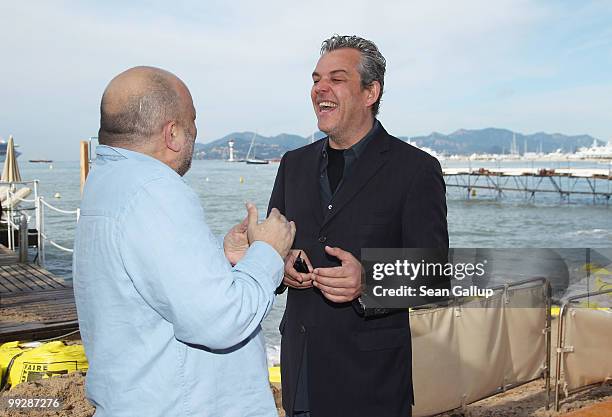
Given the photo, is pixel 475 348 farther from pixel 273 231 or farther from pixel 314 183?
pixel 273 231

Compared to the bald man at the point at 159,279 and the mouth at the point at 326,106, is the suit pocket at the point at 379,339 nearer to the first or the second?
the bald man at the point at 159,279

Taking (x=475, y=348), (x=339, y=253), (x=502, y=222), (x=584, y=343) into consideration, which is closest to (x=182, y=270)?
(x=339, y=253)

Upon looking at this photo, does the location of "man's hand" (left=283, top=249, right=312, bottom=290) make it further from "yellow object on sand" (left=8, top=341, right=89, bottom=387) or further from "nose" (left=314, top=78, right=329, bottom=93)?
"yellow object on sand" (left=8, top=341, right=89, bottom=387)

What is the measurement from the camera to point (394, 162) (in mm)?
2580

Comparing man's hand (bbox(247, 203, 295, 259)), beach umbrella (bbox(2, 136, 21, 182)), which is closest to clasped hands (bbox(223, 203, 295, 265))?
man's hand (bbox(247, 203, 295, 259))

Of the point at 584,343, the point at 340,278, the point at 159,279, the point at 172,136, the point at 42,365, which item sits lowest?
the point at 42,365

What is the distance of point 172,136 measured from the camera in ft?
5.50

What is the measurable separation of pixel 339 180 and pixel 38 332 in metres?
5.50

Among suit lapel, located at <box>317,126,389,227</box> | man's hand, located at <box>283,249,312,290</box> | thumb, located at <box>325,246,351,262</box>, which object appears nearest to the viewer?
thumb, located at <box>325,246,351,262</box>

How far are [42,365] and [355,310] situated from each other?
3.51 meters

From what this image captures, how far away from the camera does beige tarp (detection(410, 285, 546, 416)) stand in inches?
176

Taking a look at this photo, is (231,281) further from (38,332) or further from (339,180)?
(38,332)

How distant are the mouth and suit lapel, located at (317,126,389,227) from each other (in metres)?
0.24

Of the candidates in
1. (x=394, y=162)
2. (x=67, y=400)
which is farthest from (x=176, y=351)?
(x=67, y=400)
